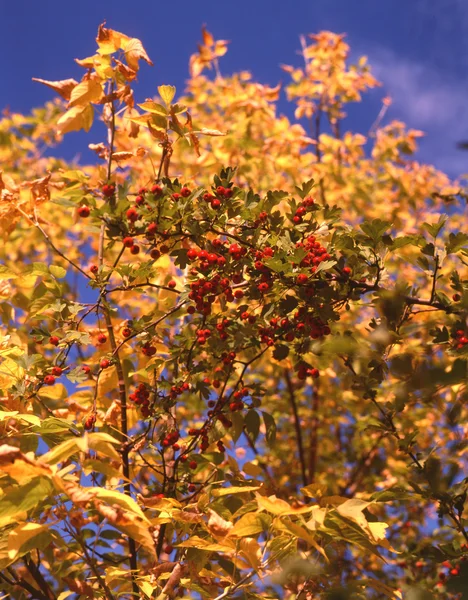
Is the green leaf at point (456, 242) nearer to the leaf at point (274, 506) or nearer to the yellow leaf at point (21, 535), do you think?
the leaf at point (274, 506)

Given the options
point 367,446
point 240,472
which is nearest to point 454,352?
point 240,472

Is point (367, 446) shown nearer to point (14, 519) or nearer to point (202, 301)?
point (202, 301)

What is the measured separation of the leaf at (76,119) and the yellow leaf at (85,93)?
0.08ft

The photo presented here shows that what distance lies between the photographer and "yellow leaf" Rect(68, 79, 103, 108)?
7.75 feet

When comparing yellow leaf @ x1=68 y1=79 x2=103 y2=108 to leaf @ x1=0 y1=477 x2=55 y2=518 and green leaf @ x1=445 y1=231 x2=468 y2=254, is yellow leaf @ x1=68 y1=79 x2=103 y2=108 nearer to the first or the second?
green leaf @ x1=445 y1=231 x2=468 y2=254

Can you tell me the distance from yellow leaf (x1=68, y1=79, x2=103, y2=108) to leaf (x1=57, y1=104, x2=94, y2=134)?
0.08ft

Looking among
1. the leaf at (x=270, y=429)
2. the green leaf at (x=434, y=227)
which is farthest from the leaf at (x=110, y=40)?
the leaf at (x=270, y=429)

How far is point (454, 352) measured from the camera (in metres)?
1.78

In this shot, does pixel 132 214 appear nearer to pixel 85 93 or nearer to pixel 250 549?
pixel 85 93

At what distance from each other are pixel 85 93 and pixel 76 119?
0.38 ft

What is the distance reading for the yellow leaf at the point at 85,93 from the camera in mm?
2363

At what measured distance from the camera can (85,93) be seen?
7.78ft

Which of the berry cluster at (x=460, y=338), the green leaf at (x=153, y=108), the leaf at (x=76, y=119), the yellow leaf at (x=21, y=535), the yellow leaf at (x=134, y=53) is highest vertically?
the yellow leaf at (x=134, y=53)

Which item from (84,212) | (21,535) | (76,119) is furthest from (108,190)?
(21,535)
